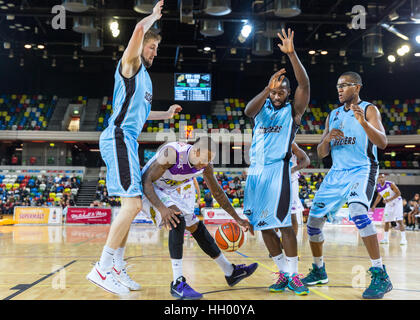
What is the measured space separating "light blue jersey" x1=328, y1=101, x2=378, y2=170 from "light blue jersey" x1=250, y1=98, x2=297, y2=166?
0.48 m

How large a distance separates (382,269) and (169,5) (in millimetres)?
16108

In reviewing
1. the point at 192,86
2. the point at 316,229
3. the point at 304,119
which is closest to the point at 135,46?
the point at 316,229

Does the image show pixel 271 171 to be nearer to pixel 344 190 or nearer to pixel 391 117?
pixel 344 190

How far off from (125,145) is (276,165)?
4.61 ft

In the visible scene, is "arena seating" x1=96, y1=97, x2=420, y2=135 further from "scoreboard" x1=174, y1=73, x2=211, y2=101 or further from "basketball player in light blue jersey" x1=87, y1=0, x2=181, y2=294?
"basketball player in light blue jersey" x1=87, y1=0, x2=181, y2=294

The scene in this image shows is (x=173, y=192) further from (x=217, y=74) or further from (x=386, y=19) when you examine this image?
(x=217, y=74)

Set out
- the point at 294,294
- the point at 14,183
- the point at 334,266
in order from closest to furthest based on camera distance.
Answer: the point at 294,294 → the point at 334,266 → the point at 14,183

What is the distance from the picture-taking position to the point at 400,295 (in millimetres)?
3701

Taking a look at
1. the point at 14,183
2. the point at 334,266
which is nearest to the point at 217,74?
the point at 14,183

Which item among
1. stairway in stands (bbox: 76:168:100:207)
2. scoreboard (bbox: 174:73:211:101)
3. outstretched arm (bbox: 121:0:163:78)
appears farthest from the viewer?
scoreboard (bbox: 174:73:211:101)

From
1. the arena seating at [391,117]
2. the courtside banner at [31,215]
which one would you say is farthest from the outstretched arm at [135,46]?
the arena seating at [391,117]

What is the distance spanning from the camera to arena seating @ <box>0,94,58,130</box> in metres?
25.7

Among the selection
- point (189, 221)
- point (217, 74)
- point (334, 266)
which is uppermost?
point (217, 74)

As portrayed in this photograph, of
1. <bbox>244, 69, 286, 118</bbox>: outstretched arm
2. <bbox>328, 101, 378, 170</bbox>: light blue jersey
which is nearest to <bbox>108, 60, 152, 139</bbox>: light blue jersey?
<bbox>244, 69, 286, 118</bbox>: outstretched arm
